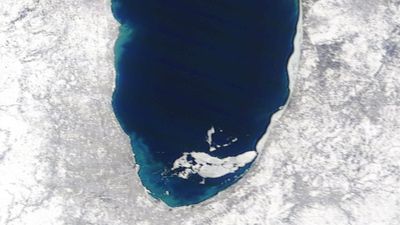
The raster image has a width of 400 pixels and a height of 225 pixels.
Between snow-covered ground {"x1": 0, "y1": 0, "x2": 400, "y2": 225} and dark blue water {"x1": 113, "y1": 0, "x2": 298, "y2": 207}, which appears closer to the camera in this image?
snow-covered ground {"x1": 0, "y1": 0, "x2": 400, "y2": 225}

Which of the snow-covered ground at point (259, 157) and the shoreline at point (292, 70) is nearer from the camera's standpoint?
the snow-covered ground at point (259, 157)

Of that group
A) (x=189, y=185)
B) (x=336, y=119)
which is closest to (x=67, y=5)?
(x=189, y=185)

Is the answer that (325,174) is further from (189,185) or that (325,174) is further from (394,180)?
(189,185)

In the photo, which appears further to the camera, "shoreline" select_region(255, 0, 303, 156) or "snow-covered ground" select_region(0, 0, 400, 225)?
"shoreline" select_region(255, 0, 303, 156)

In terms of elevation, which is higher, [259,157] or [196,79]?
[196,79]

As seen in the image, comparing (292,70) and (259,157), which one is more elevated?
(292,70)
